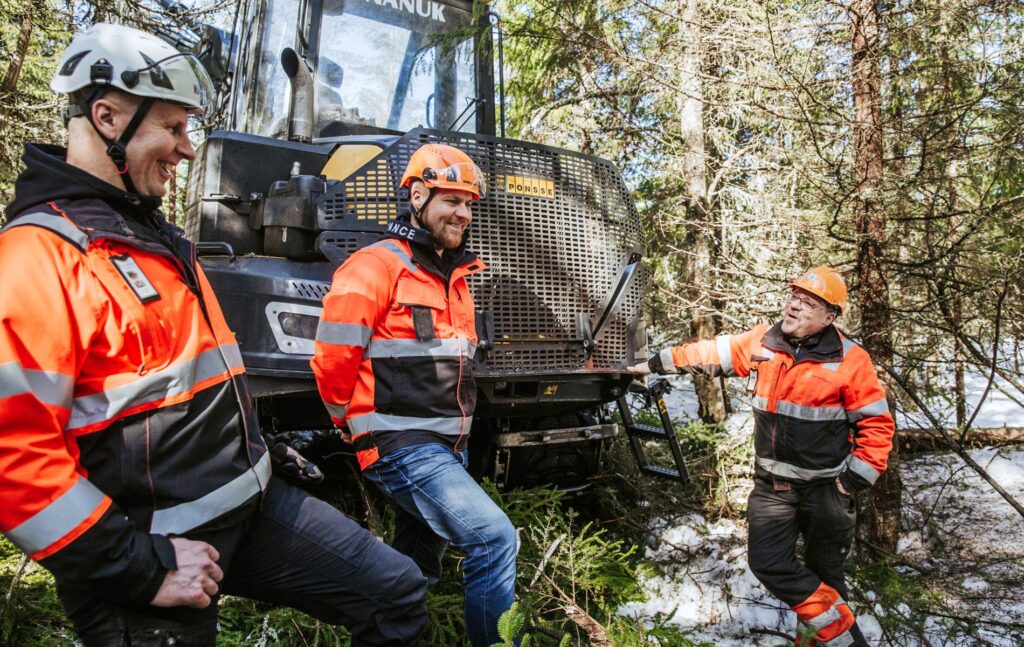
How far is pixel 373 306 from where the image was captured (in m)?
2.84

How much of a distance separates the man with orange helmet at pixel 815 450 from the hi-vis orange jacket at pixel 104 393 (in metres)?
2.97

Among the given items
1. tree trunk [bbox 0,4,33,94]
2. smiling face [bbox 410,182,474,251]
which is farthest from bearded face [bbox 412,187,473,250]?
tree trunk [bbox 0,4,33,94]

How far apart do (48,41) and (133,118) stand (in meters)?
11.1

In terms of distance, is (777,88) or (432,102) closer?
(777,88)

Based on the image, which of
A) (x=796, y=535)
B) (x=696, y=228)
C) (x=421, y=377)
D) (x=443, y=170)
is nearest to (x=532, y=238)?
(x=443, y=170)

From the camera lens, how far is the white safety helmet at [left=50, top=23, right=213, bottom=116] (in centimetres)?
172

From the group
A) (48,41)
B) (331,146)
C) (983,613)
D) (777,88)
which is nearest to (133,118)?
(331,146)

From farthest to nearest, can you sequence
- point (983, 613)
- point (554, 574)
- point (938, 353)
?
1. point (938, 353)
2. point (983, 613)
3. point (554, 574)

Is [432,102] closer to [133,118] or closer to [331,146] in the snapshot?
[331,146]

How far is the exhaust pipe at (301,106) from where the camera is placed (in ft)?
15.1

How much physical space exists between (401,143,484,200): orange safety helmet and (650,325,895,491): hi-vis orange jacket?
1980mm

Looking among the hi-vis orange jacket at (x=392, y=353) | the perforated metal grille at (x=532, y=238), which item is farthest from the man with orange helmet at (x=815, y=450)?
the hi-vis orange jacket at (x=392, y=353)

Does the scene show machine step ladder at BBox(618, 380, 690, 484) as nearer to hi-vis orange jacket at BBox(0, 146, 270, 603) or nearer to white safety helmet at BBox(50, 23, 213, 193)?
hi-vis orange jacket at BBox(0, 146, 270, 603)

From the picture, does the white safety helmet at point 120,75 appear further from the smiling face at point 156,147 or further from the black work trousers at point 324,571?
the black work trousers at point 324,571
